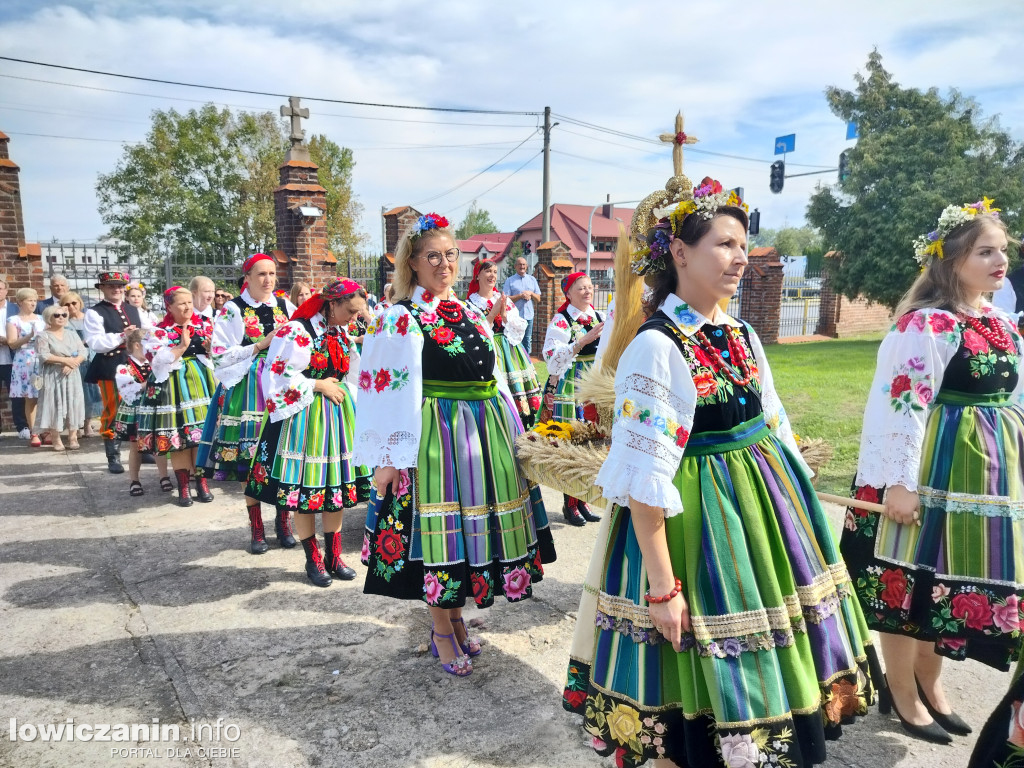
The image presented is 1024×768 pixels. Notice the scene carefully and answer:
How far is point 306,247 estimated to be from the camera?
10.1 m

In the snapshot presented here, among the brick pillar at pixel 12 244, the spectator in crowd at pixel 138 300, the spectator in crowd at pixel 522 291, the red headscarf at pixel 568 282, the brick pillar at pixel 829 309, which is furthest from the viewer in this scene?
the brick pillar at pixel 829 309

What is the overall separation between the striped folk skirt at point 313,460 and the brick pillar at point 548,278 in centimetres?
1028

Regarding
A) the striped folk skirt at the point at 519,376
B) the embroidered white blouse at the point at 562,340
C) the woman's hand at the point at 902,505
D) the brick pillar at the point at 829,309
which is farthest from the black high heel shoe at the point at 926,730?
the brick pillar at the point at 829,309

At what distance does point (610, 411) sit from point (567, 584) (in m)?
1.82

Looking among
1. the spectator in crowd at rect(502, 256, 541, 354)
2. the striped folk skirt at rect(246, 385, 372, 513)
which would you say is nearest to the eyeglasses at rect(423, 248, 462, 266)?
the striped folk skirt at rect(246, 385, 372, 513)

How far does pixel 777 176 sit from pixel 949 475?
20840 millimetres

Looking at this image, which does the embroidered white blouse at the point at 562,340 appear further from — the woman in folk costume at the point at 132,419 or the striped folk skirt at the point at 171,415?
the woman in folk costume at the point at 132,419

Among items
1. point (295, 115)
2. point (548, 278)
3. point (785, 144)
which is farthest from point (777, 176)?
point (295, 115)

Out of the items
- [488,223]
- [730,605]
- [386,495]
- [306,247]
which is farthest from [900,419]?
[488,223]

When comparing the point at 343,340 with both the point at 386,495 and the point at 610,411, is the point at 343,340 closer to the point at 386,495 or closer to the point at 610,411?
the point at 386,495

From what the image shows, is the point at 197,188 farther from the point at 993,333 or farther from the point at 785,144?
the point at 993,333

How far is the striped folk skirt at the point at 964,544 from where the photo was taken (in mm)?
2564

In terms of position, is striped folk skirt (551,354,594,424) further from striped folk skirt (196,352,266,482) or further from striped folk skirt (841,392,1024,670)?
striped folk skirt (841,392,1024,670)

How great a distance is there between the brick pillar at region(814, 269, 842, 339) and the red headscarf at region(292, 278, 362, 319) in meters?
19.2
